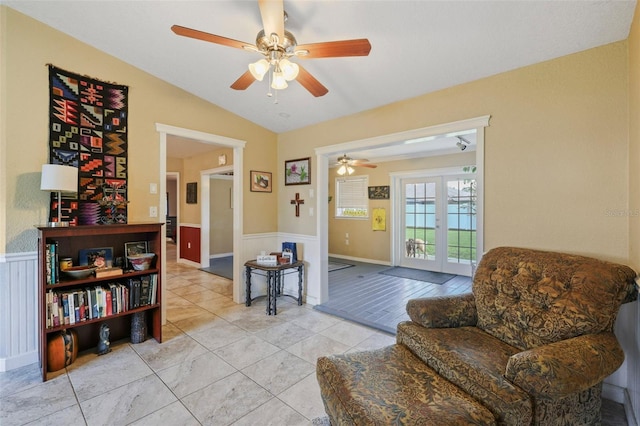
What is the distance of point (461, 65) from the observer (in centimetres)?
236

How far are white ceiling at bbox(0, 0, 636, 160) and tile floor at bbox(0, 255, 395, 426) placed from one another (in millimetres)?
2529

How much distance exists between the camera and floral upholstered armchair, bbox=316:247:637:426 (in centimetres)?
126

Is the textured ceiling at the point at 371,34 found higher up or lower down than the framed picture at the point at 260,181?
higher up

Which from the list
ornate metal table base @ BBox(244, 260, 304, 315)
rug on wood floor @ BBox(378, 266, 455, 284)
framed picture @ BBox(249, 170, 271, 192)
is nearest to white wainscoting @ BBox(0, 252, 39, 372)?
ornate metal table base @ BBox(244, 260, 304, 315)

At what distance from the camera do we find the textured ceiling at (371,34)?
1.82 meters

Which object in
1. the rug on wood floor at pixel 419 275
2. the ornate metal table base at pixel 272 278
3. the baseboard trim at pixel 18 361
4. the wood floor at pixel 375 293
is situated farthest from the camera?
the rug on wood floor at pixel 419 275

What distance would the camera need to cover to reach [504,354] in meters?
1.62

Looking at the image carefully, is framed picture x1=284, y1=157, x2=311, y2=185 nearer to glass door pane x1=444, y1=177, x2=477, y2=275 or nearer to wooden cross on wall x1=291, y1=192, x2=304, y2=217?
wooden cross on wall x1=291, y1=192, x2=304, y2=217

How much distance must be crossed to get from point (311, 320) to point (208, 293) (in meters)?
1.86

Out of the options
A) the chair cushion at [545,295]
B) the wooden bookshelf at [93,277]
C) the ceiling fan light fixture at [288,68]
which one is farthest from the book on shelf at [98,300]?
the chair cushion at [545,295]

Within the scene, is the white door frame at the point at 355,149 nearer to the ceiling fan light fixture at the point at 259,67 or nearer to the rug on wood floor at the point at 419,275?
the ceiling fan light fixture at the point at 259,67

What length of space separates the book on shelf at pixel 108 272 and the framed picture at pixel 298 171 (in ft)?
7.57

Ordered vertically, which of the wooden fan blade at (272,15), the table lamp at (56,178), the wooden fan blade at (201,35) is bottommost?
the table lamp at (56,178)

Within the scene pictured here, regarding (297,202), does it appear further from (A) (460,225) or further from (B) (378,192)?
(A) (460,225)
